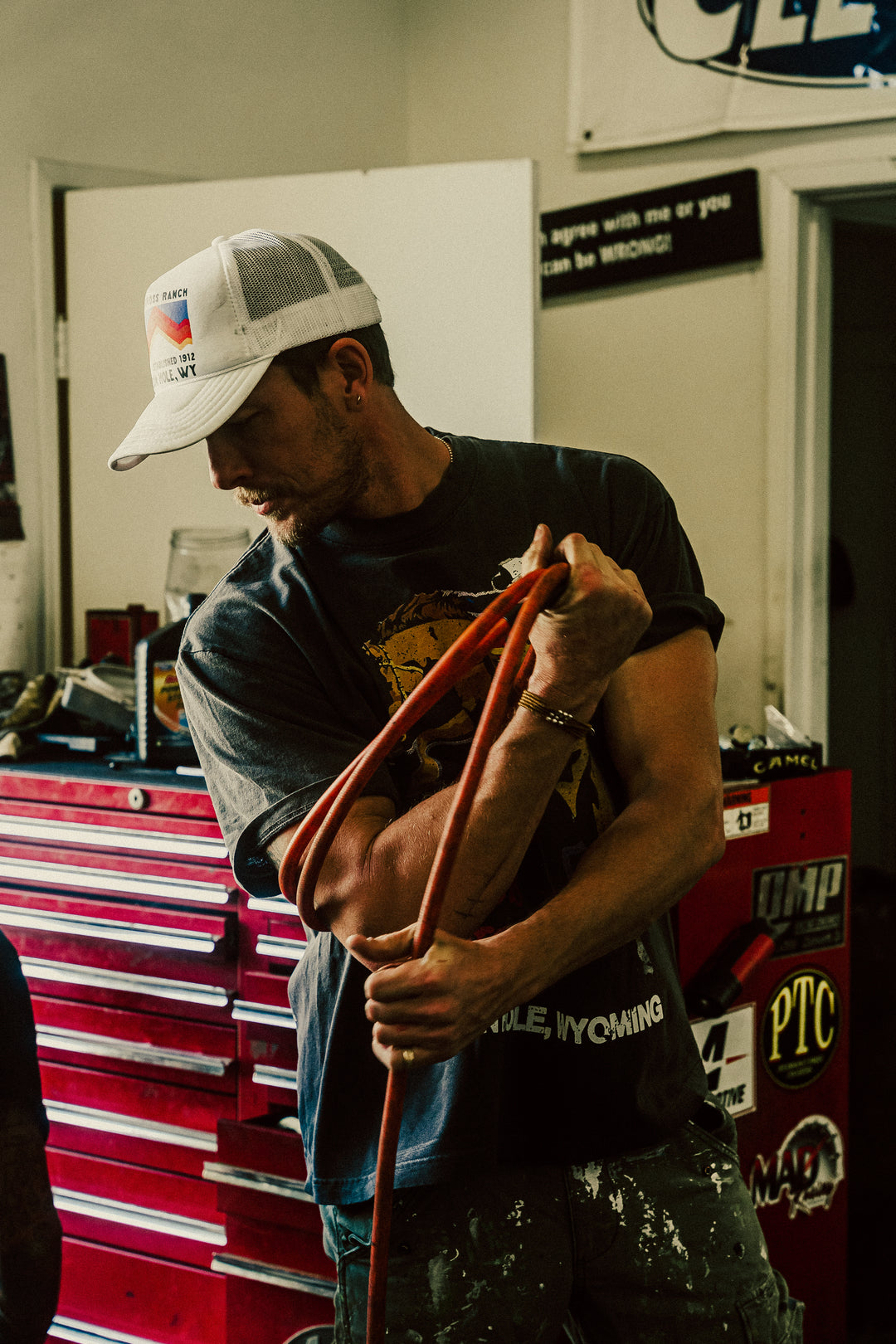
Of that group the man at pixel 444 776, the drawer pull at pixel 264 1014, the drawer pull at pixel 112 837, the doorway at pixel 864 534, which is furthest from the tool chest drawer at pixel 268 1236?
the doorway at pixel 864 534

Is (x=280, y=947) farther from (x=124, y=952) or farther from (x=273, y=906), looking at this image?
(x=124, y=952)

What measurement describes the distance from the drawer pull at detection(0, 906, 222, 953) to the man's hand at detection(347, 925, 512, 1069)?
3.10ft

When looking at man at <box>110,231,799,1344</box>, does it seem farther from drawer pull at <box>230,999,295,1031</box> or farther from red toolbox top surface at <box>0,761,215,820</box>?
red toolbox top surface at <box>0,761,215,820</box>

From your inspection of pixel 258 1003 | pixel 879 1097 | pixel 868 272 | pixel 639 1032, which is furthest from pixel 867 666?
pixel 639 1032

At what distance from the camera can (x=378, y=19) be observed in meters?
3.10

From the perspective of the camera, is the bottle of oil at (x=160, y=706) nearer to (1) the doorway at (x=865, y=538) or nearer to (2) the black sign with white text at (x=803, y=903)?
(2) the black sign with white text at (x=803, y=903)

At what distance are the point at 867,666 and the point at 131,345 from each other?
94.9 inches

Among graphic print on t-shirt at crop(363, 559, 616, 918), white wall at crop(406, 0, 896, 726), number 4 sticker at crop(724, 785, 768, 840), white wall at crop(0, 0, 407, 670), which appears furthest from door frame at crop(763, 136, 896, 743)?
graphic print on t-shirt at crop(363, 559, 616, 918)

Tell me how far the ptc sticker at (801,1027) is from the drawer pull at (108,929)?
0.81 meters

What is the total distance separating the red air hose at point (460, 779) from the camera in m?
0.74

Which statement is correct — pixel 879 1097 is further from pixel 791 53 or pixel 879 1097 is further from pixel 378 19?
pixel 378 19

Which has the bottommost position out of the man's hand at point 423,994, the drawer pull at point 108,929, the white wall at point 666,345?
the drawer pull at point 108,929

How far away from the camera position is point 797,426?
8.65ft

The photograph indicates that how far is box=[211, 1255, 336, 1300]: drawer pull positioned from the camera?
165 cm
